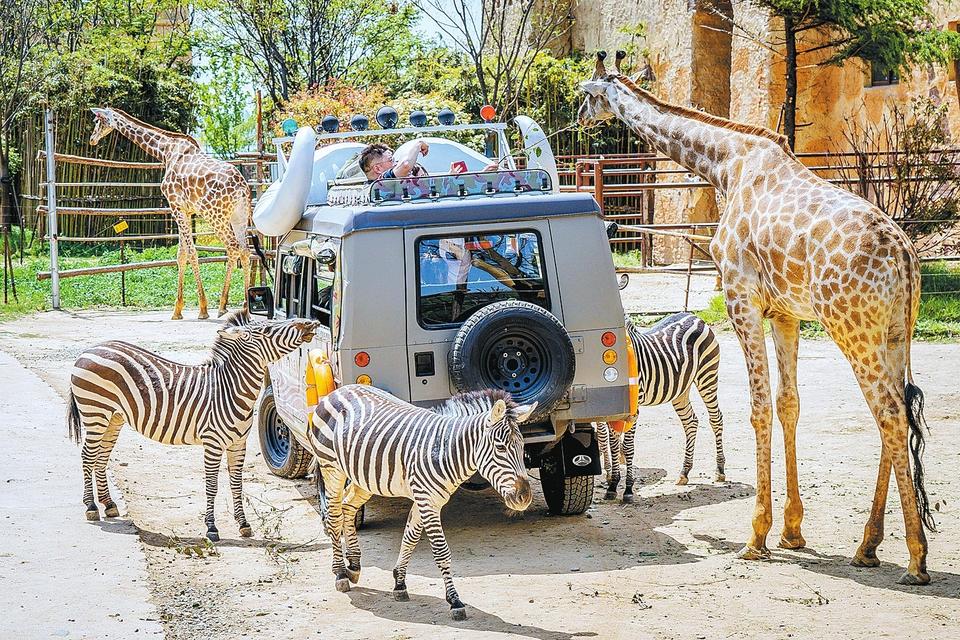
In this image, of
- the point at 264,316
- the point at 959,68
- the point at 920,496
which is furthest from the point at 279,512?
the point at 959,68

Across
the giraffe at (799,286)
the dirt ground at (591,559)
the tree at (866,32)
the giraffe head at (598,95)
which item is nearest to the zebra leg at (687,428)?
the dirt ground at (591,559)

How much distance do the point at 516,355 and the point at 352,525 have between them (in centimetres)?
134

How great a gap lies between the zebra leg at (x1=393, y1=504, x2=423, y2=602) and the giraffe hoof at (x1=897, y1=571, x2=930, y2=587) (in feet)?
8.22

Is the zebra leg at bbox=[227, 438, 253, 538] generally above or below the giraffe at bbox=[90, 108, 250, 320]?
below

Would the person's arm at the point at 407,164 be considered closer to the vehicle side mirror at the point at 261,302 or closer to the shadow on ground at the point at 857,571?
the vehicle side mirror at the point at 261,302

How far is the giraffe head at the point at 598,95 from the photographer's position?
8281mm

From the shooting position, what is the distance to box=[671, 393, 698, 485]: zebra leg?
850 cm

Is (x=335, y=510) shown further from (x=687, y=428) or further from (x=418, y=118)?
(x=418, y=118)

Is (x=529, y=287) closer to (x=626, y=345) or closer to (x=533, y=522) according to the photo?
(x=626, y=345)

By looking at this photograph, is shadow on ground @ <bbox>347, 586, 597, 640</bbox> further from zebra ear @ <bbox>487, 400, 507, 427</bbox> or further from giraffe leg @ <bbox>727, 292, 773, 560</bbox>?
giraffe leg @ <bbox>727, 292, 773, 560</bbox>

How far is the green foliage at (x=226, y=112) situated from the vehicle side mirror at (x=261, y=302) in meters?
21.5

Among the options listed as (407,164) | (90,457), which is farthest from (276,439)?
(407,164)

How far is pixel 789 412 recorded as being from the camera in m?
7.05

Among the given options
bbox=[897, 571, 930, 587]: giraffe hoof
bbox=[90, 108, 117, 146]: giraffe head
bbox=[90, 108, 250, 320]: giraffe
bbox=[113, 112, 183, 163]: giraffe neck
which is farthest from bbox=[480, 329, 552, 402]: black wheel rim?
bbox=[90, 108, 117, 146]: giraffe head
